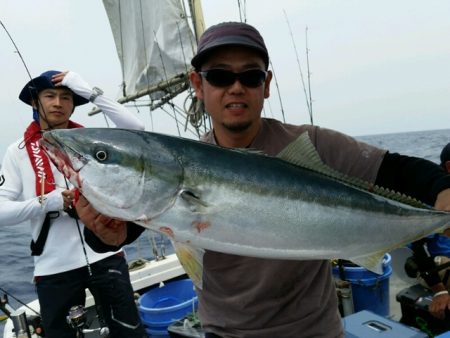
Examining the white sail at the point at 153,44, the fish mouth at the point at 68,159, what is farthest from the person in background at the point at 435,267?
the white sail at the point at 153,44

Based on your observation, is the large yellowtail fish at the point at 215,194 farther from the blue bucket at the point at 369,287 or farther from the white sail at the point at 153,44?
the white sail at the point at 153,44

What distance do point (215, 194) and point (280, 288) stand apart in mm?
696

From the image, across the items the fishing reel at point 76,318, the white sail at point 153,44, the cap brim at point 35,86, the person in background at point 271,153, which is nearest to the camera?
the person in background at point 271,153

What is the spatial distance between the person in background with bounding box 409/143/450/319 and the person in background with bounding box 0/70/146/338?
3075mm

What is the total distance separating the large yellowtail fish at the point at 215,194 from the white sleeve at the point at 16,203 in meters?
1.85

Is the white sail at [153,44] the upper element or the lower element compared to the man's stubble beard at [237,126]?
upper

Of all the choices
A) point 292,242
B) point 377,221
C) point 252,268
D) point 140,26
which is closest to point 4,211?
point 252,268

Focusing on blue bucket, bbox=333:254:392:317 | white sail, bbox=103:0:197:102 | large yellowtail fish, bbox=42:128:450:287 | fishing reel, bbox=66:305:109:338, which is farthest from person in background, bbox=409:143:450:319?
Result: white sail, bbox=103:0:197:102

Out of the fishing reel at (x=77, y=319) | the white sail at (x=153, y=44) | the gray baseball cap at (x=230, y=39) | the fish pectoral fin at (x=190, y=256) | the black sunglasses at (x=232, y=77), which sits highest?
the white sail at (x=153, y=44)

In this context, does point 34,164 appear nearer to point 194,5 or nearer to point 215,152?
point 215,152

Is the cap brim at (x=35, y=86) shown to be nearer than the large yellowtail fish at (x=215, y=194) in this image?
No

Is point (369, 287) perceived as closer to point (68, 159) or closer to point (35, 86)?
point (68, 159)

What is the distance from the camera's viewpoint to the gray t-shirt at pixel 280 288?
2109 millimetres

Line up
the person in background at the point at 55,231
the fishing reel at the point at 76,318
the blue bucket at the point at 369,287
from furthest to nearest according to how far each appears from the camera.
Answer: the blue bucket at the point at 369,287 → the person in background at the point at 55,231 → the fishing reel at the point at 76,318
